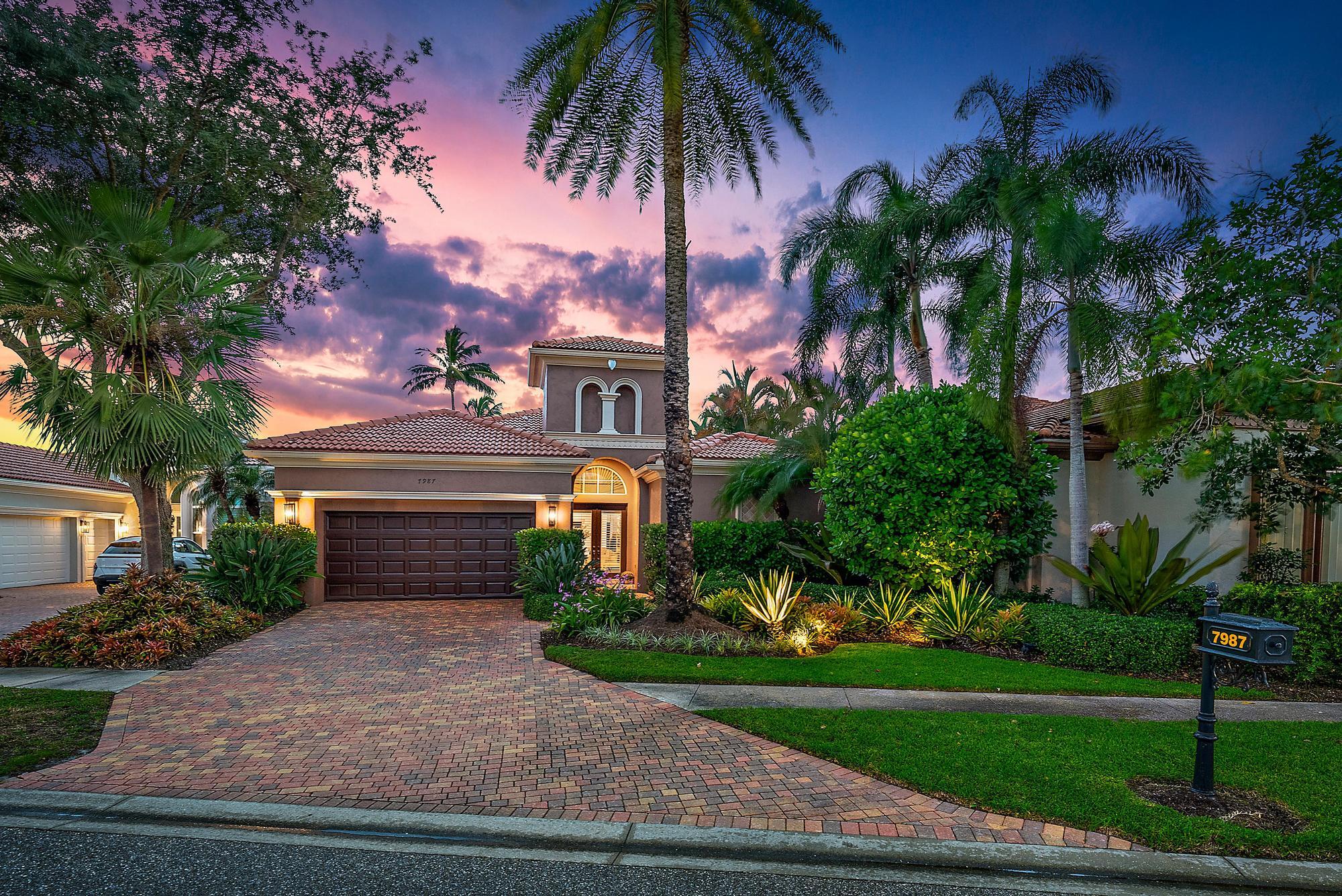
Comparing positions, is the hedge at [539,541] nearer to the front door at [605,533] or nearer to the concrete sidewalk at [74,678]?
the front door at [605,533]

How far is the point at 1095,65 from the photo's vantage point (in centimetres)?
1243

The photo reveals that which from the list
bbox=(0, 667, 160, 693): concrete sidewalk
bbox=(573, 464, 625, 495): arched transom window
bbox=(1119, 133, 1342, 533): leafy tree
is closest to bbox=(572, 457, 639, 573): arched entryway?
bbox=(573, 464, 625, 495): arched transom window

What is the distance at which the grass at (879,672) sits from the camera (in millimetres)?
7621

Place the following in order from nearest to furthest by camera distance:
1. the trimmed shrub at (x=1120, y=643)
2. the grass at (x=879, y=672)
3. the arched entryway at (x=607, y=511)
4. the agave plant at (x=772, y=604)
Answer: the grass at (x=879, y=672) → the trimmed shrub at (x=1120, y=643) → the agave plant at (x=772, y=604) → the arched entryway at (x=607, y=511)

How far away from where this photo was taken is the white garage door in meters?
18.9

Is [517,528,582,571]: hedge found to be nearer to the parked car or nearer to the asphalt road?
the parked car

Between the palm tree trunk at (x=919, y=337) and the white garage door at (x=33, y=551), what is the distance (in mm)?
26560

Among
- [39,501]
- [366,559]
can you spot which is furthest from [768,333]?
[39,501]

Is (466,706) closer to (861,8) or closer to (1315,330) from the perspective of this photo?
(1315,330)

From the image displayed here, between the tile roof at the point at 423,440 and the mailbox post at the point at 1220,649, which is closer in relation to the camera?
the mailbox post at the point at 1220,649

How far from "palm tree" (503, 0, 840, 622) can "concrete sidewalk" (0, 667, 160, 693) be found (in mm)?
7222

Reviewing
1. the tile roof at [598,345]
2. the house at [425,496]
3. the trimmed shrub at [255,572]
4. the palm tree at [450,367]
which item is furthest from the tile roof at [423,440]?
the palm tree at [450,367]

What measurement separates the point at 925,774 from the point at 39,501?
26.8m

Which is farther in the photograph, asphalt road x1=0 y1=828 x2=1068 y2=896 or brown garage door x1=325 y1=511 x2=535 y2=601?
brown garage door x1=325 y1=511 x2=535 y2=601
